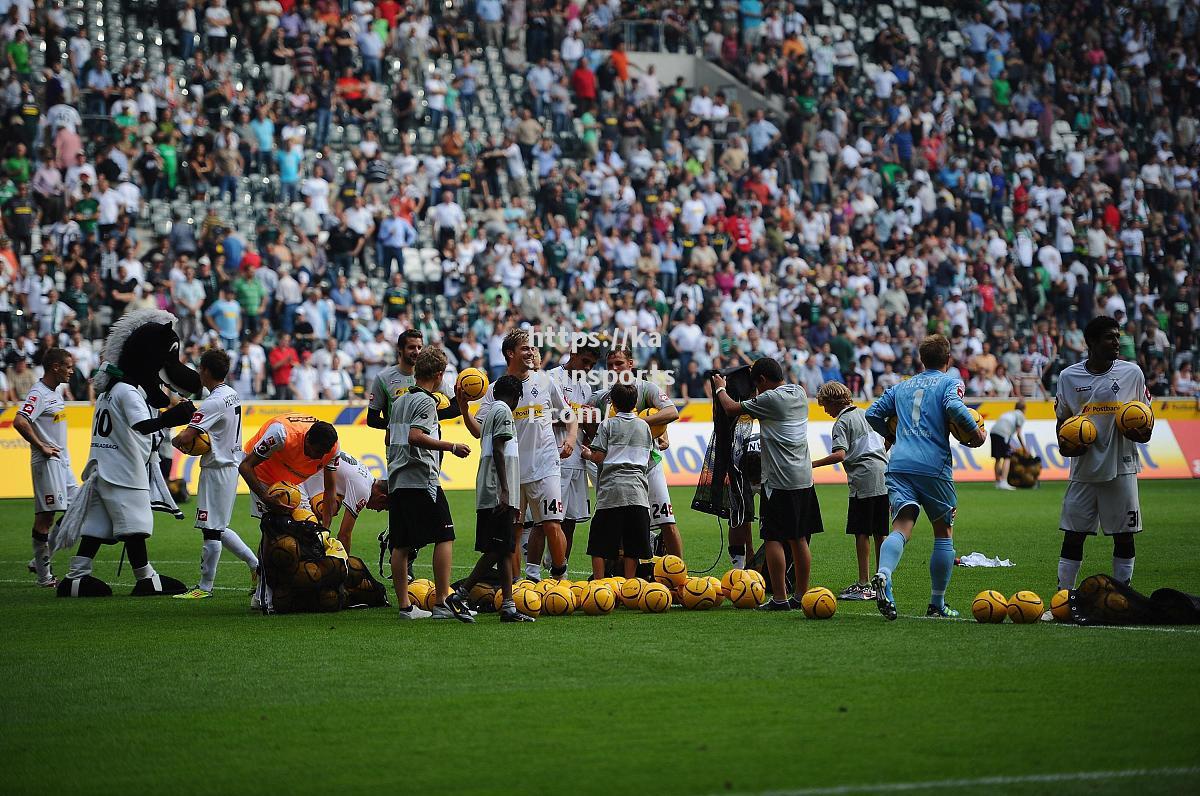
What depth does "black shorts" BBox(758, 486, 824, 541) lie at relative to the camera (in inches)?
460

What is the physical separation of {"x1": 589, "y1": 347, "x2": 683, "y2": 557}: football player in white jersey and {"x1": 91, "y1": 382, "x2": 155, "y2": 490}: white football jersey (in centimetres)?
421

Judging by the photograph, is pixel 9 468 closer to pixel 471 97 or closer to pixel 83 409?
pixel 83 409

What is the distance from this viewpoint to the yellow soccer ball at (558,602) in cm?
1175

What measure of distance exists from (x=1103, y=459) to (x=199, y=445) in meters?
7.30

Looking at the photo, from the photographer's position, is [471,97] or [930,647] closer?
[930,647]

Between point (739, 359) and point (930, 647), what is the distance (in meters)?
21.6

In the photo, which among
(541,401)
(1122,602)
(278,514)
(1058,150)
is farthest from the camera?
(1058,150)

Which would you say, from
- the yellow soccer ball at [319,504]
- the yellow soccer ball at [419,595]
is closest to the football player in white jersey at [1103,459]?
the yellow soccer ball at [419,595]

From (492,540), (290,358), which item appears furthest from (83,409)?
(492,540)

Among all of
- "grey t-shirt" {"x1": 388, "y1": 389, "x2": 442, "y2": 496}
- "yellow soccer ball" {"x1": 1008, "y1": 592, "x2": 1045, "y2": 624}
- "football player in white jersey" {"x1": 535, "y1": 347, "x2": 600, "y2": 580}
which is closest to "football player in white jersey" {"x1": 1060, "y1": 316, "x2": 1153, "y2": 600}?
"yellow soccer ball" {"x1": 1008, "y1": 592, "x2": 1045, "y2": 624}

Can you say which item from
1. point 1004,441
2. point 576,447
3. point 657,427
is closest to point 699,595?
point 657,427

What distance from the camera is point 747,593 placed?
39.6 ft

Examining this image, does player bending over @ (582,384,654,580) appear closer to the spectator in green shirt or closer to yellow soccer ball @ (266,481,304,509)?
yellow soccer ball @ (266,481,304,509)

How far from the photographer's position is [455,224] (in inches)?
1262
